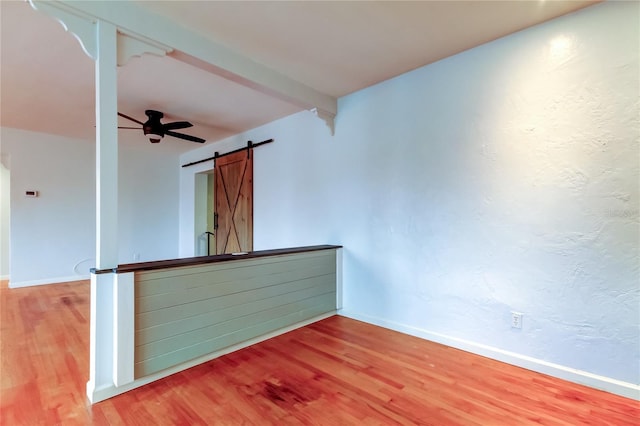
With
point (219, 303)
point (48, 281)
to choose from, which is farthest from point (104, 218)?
point (48, 281)

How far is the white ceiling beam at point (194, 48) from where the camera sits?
2025 millimetres

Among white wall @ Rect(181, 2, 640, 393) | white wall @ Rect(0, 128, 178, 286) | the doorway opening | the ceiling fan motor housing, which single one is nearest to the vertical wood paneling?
white wall @ Rect(181, 2, 640, 393)

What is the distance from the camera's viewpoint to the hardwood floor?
180 cm

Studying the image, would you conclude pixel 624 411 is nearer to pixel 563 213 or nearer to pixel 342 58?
pixel 563 213

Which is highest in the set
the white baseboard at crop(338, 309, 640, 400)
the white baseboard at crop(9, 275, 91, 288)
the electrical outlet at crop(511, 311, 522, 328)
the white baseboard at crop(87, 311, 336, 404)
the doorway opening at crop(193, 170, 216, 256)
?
the doorway opening at crop(193, 170, 216, 256)

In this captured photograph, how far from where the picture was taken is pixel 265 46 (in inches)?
103

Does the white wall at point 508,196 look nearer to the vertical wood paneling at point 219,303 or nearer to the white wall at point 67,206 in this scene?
the vertical wood paneling at point 219,303

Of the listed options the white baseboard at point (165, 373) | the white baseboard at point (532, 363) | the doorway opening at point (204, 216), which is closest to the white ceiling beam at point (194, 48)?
the white baseboard at point (165, 373)

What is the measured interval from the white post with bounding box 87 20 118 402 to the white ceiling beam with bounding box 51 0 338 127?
0.11m

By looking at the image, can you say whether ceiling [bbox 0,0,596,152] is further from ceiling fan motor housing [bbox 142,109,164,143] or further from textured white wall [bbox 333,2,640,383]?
textured white wall [bbox 333,2,640,383]

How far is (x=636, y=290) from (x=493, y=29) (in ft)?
7.02

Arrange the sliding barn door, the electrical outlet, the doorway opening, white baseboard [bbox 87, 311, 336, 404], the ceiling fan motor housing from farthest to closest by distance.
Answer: the doorway opening
the sliding barn door
the ceiling fan motor housing
the electrical outlet
white baseboard [bbox 87, 311, 336, 404]

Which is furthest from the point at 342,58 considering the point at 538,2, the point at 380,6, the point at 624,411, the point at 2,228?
the point at 2,228

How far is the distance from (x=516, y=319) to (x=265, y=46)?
10.1 feet
